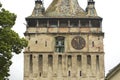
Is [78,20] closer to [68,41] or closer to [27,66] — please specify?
[68,41]

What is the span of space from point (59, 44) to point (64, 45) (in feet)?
1.73

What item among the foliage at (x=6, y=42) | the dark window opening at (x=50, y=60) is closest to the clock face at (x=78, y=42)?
the dark window opening at (x=50, y=60)

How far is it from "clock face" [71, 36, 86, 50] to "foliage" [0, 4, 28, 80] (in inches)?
1355

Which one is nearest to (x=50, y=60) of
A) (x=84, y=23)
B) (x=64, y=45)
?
(x=64, y=45)

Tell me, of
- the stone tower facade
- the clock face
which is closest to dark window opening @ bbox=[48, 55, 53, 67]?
the stone tower facade

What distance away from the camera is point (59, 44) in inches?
2352

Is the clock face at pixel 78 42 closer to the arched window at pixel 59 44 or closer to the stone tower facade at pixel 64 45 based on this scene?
the stone tower facade at pixel 64 45

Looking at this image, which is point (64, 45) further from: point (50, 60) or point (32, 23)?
point (32, 23)

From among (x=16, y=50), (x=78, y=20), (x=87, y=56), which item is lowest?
(x=16, y=50)

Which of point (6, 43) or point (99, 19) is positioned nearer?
point (6, 43)

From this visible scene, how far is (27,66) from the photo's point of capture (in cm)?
5828

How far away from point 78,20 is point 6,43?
119 feet

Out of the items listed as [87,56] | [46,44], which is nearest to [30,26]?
[46,44]

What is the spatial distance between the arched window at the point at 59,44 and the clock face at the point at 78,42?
1.11m
